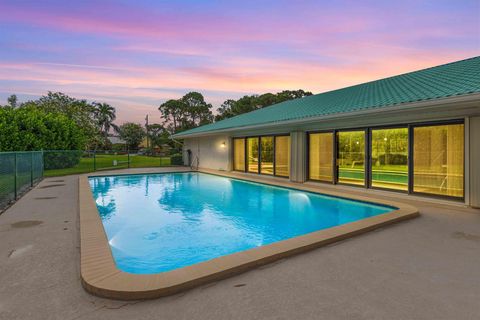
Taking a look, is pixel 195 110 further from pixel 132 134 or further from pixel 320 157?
pixel 320 157

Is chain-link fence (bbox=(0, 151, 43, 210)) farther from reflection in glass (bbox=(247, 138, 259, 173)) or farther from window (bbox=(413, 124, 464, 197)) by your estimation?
window (bbox=(413, 124, 464, 197))

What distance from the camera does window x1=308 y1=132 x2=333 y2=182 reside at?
1093cm

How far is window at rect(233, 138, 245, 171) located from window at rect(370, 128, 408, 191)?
7.90 meters

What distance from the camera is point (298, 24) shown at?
12.6m

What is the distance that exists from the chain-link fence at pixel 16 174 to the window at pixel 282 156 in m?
10.0

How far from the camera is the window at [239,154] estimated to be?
16.2 metres

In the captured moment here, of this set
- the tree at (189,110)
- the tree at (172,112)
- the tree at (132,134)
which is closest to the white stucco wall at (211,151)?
the tree at (189,110)

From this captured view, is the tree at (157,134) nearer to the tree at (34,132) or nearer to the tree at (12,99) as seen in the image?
the tree at (12,99)

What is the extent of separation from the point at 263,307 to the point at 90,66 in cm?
1902

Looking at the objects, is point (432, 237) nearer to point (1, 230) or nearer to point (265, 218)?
point (265, 218)

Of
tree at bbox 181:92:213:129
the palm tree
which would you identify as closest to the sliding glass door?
tree at bbox 181:92:213:129

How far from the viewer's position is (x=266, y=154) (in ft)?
47.0

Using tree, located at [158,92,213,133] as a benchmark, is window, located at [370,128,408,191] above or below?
below

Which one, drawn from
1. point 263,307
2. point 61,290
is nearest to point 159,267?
point 61,290
